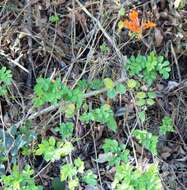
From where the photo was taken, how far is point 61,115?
2203mm

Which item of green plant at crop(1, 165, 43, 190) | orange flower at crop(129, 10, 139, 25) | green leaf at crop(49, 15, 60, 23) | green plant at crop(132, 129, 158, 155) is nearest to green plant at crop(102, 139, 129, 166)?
green plant at crop(132, 129, 158, 155)

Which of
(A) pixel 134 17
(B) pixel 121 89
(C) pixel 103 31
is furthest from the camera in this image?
(C) pixel 103 31

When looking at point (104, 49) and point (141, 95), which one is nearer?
point (141, 95)

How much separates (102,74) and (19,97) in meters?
0.38

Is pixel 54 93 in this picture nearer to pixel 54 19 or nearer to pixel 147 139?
pixel 147 139

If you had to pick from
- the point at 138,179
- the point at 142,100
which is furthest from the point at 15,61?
the point at 138,179

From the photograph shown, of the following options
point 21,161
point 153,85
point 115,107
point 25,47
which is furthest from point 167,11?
point 21,161

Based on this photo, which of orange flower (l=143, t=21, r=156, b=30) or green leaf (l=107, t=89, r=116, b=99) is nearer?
green leaf (l=107, t=89, r=116, b=99)

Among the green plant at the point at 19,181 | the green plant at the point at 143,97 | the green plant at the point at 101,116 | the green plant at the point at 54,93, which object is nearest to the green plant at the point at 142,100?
the green plant at the point at 143,97

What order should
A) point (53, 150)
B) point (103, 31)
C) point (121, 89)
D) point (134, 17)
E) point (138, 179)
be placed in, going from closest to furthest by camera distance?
point (138, 179) → point (53, 150) → point (121, 89) → point (134, 17) → point (103, 31)

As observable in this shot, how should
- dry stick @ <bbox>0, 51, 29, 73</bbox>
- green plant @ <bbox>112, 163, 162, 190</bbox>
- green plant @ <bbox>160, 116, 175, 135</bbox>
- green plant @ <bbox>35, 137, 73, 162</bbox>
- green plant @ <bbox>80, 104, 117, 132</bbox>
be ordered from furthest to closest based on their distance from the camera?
dry stick @ <bbox>0, 51, 29, 73</bbox> → green plant @ <bbox>160, 116, 175, 135</bbox> → green plant @ <bbox>80, 104, 117, 132</bbox> → green plant @ <bbox>35, 137, 73, 162</bbox> → green plant @ <bbox>112, 163, 162, 190</bbox>

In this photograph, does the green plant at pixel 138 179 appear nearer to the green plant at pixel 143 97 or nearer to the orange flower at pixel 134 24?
the green plant at pixel 143 97

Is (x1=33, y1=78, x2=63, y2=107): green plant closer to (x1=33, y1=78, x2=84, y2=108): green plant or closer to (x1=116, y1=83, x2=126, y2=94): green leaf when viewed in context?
(x1=33, y1=78, x2=84, y2=108): green plant

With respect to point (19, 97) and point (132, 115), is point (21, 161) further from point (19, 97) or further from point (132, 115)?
point (132, 115)
